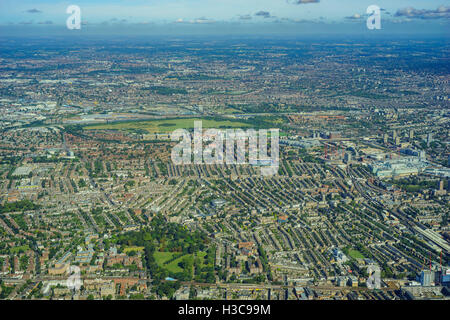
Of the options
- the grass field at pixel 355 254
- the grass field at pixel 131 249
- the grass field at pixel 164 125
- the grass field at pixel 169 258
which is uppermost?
the grass field at pixel 164 125

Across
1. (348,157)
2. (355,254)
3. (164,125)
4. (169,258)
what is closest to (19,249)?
(169,258)

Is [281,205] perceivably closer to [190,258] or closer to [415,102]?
[190,258]

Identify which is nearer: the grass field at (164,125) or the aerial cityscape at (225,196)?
the aerial cityscape at (225,196)

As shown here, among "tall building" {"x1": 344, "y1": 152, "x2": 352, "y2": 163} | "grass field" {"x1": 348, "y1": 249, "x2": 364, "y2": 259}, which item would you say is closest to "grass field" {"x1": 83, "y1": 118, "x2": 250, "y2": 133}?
"tall building" {"x1": 344, "y1": 152, "x2": 352, "y2": 163}

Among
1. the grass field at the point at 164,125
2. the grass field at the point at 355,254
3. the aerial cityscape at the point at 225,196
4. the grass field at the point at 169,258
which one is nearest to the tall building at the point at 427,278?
the aerial cityscape at the point at 225,196

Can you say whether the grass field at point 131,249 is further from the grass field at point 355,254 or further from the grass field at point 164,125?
the grass field at point 164,125

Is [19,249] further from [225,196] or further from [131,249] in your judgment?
[225,196]

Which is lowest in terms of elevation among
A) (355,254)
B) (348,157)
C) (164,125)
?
(355,254)
